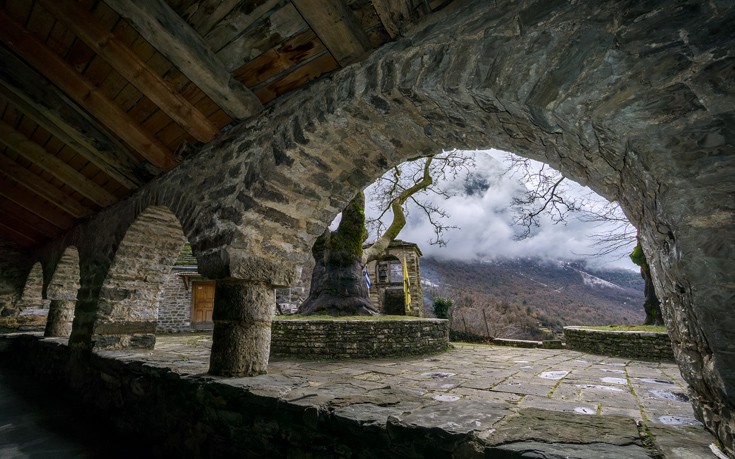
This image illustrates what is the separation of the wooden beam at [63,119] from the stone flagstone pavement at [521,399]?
6.96 ft

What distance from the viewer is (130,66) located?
2717 mm

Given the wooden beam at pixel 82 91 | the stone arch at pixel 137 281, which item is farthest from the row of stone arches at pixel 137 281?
the wooden beam at pixel 82 91

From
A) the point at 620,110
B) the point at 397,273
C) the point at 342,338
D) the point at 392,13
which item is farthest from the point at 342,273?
the point at 397,273

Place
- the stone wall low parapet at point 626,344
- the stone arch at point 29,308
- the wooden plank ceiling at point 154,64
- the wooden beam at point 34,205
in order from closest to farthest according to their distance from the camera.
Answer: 1. the wooden plank ceiling at point 154,64
2. the wooden beam at point 34,205
3. the stone wall low parapet at point 626,344
4. the stone arch at point 29,308

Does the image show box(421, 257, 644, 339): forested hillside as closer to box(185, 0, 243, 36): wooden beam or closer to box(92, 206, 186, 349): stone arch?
box(92, 206, 186, 349): stone arch

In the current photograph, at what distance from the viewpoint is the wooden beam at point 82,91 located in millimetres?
2705

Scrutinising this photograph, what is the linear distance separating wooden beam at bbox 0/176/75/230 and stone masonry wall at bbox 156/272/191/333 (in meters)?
7.02

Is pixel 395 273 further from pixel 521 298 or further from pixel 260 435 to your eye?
pixel 521 298

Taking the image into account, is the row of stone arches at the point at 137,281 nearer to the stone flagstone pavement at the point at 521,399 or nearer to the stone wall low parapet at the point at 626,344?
the stone flagstone pavement at the point at 521,399

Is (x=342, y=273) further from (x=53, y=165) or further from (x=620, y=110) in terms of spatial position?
(x=620, y=110)

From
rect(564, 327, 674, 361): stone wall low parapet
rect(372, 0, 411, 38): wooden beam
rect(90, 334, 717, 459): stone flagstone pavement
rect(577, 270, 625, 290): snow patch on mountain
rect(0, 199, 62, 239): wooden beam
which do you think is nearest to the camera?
rect(90, 334, 717, 459): stone flagstone pavement

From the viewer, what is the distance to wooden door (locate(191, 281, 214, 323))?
1305 cm

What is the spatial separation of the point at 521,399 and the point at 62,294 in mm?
7872

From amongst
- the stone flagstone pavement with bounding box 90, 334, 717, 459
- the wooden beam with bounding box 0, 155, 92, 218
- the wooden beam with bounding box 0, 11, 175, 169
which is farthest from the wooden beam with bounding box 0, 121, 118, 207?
the stone flagstone pavement with bounding box 90, 334, 717, 459
